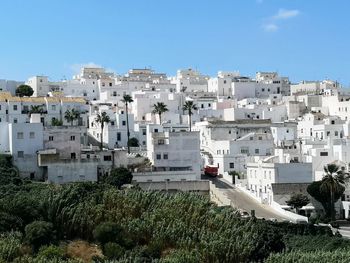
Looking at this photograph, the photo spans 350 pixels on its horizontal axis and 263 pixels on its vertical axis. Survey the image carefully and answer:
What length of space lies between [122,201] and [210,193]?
455 inches

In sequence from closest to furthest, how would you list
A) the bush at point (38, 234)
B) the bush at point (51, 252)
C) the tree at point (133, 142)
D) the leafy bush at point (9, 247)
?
1. the leafy bush at point (9, 247)
2. the bush at point (51, 252)
3. the bush at point (38, 234)
4. the tree at point (133, 142)

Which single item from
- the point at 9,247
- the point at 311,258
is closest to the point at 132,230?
the point at 9,247

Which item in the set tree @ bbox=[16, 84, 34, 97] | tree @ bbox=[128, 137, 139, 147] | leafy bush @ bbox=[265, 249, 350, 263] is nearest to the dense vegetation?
leafy bush @ bbox=[265, 249, 350, 263]

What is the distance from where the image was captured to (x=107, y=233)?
34.2 meters

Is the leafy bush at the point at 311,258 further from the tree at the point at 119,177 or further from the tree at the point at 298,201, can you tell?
the tree at the point at 119,177

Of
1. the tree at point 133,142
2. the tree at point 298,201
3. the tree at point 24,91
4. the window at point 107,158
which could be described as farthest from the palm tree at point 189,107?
the tree at point 298,201

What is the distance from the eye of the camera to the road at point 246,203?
43.6m

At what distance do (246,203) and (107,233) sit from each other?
14.6 meters

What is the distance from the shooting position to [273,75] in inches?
3856

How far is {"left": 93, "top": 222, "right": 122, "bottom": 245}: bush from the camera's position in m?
34.1

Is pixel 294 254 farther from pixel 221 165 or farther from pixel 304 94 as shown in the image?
pixel 304 94

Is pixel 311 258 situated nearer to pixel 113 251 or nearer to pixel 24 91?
pixel 113 251

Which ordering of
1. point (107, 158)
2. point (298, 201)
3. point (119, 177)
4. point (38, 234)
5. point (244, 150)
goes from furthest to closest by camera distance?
point (244, 150) → point (107, 158) → point (119, 177) → point (298, 201) → point (38, 234)

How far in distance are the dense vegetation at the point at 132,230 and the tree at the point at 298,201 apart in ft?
24.7
